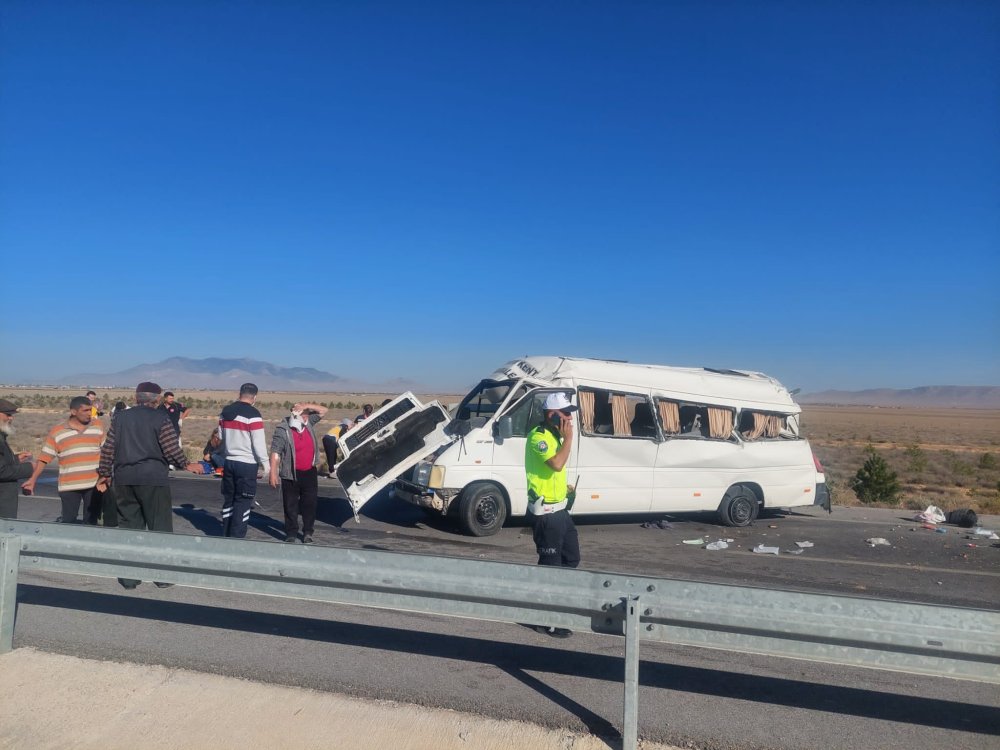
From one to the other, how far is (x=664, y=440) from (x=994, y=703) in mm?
6693

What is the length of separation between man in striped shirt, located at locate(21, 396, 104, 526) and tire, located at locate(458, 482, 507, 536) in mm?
4522

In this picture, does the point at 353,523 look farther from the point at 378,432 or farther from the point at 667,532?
the point at 667,532

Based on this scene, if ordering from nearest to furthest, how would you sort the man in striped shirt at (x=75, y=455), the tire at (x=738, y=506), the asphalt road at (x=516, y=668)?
the asphalt road at (x=516, y=668) → the man in striped shirt at (x=75, y=455) → the tire at (x=738, y=506)

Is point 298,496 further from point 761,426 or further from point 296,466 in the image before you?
point 761,426

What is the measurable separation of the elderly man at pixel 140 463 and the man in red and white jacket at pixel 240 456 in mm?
1219

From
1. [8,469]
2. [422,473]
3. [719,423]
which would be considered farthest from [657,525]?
[8,469]

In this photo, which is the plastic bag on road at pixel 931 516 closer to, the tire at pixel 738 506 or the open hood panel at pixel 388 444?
the tire at pixel 738 506

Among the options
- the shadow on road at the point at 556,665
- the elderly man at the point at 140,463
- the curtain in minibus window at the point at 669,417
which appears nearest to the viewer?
the shadow on road at the point at 556,665

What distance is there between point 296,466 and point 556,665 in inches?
194

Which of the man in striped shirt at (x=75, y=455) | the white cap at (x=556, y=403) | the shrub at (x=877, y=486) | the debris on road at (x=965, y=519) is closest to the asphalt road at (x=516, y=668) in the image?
the man in striped shirt at (x=75, y=455)

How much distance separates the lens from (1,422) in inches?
258

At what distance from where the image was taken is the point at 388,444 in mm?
10383

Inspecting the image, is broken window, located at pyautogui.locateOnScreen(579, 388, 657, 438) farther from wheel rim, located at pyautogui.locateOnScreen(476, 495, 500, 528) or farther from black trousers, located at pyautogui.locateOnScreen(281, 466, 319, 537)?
black trousers, located at pyautogui.locateOnScreen(281, 466, 319, 537)

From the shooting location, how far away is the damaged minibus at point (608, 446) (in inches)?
400
